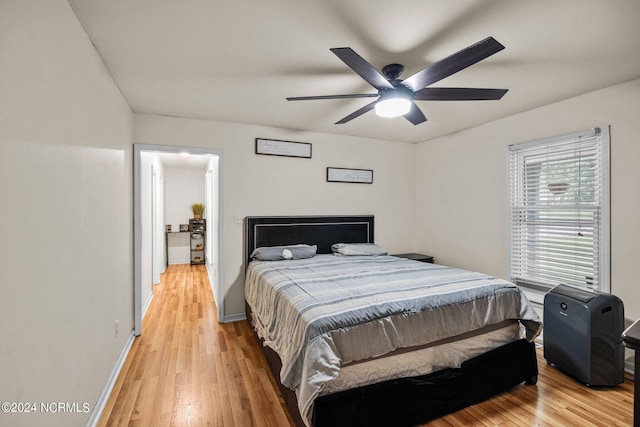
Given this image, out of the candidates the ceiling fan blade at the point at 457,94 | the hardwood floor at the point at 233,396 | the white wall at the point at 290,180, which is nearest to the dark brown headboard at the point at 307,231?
the white wall at the point at 290,180

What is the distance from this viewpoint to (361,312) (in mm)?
1750

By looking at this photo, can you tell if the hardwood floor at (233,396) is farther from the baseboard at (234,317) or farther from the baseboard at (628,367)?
the baseboard at (234,317)

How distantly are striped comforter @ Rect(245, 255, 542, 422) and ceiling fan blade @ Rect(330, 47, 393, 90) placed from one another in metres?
1.45

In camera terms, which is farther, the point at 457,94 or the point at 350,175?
the point at 350,175

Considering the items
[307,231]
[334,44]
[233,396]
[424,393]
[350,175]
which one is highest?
[334,44]

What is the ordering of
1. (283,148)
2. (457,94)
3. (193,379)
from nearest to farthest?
(457,94) < (193,379) < (283,148)

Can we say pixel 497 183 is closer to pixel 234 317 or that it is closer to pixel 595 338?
pixel 595 338

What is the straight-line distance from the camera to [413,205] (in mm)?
4828

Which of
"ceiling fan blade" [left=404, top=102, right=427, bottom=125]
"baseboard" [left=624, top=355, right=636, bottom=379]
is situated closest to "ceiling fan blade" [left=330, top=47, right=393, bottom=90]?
"ceiling fan blade" [left=404, top=102, right=427, bottom=125]

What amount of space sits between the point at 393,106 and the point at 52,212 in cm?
211

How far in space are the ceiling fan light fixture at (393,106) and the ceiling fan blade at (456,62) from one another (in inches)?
4.4

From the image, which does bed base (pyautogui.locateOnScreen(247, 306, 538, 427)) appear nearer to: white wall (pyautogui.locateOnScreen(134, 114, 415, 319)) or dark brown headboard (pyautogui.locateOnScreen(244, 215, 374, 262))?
dark brown headboard (pyautogui.locateOnScreen(244, 215, 374, 262))

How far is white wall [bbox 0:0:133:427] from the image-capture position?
103 cm

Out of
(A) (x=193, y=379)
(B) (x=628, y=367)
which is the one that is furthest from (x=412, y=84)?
(B) (x=628, y=367)
